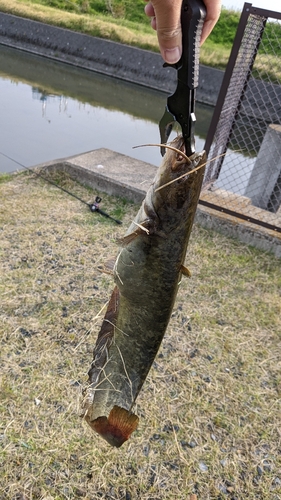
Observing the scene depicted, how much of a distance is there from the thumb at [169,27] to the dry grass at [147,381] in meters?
1.29

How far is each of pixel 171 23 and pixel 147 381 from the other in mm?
2496

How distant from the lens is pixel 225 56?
18.0 m

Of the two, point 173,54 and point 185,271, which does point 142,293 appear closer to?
point 185,271

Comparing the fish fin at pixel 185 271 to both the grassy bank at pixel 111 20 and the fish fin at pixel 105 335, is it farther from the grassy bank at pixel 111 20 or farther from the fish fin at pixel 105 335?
the grassy bank at pixel 111 20

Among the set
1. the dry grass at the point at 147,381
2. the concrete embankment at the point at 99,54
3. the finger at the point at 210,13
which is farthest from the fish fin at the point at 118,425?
the concrete embankment at the point at 99,54

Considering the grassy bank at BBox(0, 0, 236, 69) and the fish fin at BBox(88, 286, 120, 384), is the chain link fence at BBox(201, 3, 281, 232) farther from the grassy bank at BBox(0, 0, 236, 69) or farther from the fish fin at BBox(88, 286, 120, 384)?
the grassy bank at BBox(0, 0, 236, 69)

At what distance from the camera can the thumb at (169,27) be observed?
Result: 1256 millimetres

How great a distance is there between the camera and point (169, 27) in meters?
1.31

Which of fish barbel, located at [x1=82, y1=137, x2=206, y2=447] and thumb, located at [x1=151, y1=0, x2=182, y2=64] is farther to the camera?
fish barbel, located at [x1=82, y1=137, x2=206, y2=447]

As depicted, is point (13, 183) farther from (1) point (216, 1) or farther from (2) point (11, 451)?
(1) point (216, 1)

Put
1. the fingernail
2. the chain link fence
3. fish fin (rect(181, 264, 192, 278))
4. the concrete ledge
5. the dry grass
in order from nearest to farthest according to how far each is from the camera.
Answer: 1. the fingernail
2. fish fin (rect(181, 264, 192, 278))
3. the dry grass
4. the chain link fence
5. the concrete ledge

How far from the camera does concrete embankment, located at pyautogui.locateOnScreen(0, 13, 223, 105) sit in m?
17.1

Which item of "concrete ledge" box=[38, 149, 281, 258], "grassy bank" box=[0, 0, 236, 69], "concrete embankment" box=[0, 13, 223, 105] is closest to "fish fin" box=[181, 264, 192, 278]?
"concrete ledge" box=[38, 149, 281, 258]

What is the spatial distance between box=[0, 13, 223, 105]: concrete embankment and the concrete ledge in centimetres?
1185
